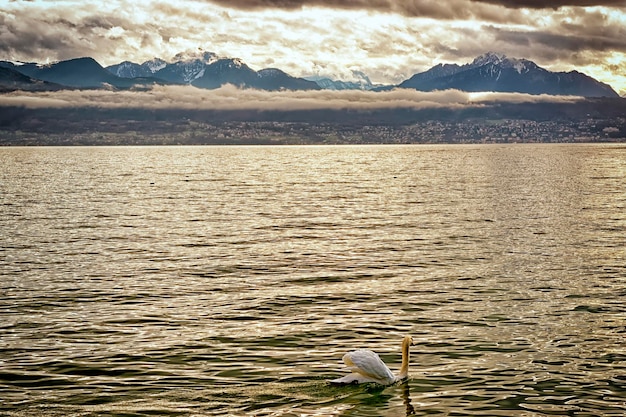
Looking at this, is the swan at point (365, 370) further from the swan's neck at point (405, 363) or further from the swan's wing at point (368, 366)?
the swan's neck at point (405, 363)

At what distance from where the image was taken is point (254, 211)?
87.3 metres

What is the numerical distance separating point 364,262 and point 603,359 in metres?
23.3

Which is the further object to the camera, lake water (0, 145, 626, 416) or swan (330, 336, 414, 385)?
swan (330, 336, 414, 385)

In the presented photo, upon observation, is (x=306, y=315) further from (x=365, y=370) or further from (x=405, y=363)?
(x=365, y=370)

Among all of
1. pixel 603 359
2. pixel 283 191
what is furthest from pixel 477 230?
pixel 283 191

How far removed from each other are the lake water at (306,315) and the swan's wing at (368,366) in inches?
17.0

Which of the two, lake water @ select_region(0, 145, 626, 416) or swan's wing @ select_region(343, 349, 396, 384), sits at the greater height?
swan's wing @ select_region(343, 349, 396, 384)

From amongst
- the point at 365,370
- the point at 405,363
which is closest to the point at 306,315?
the point at 405,363

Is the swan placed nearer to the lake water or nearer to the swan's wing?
the swan's wing

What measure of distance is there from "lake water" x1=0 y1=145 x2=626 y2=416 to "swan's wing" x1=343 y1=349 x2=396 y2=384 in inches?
17.0

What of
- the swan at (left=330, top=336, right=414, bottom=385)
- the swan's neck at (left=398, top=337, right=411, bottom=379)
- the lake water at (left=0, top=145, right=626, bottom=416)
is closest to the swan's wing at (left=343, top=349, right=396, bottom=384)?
the swan at (left=330, top=336, right=414, bottom=385)

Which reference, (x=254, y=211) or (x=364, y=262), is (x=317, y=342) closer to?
(x=364, y=262)

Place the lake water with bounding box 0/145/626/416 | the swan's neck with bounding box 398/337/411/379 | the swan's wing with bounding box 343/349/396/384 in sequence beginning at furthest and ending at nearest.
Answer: the swan's neck with bounding box 398/337/411/379 → the swan's wing with bounding box 343/349/396/384 → the lake water with bounding box 0/145/626/416

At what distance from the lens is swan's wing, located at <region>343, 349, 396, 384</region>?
23641 mm
